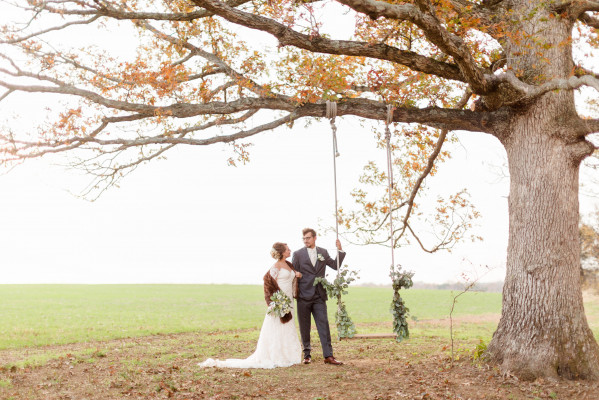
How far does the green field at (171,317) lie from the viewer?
17.0 meters

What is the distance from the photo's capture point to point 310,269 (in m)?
9.62

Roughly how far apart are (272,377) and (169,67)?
633 centimetres

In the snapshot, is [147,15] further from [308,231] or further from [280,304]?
[280,304]

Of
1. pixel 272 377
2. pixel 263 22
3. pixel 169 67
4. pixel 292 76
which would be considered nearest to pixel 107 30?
pixel 169 67

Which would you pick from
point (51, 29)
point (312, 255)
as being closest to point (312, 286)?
point (312, 255)

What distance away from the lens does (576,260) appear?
884 cm

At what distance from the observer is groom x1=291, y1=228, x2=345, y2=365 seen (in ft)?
31.4

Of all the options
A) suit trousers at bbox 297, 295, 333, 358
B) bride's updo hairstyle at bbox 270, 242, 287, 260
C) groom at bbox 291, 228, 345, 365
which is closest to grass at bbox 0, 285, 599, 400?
suit trousers at bbox 297, 295, 333, 358

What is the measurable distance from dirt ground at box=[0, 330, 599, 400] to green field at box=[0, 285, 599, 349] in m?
4.70

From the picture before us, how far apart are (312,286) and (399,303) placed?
1547mm

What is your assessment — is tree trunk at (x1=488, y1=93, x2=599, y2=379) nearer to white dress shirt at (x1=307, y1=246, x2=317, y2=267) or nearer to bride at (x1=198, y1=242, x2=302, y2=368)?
white dress shirt at (x1=307, y1=246, x2=317, y2=267)

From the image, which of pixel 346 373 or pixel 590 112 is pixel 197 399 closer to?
pixel 346 373

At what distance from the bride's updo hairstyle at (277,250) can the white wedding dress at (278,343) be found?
226mm

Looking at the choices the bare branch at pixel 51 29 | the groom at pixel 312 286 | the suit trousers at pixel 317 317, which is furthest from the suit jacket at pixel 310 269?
the bare branch at pixel 51 29
